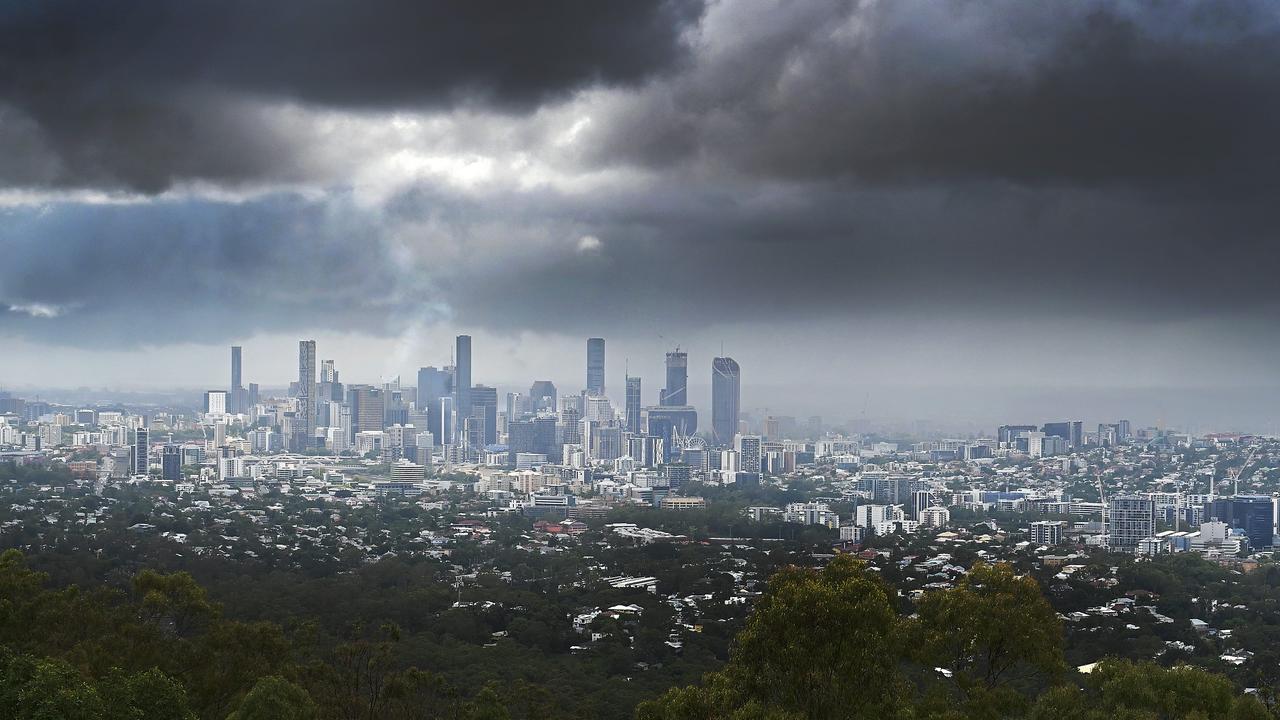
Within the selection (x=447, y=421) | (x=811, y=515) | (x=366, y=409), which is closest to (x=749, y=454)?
(x=811, y=515)

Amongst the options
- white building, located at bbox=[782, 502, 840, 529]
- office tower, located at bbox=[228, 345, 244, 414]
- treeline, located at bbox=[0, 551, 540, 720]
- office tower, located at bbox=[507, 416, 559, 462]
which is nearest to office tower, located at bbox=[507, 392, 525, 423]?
office tower, located at bbox=[507, 416, 559, 462]

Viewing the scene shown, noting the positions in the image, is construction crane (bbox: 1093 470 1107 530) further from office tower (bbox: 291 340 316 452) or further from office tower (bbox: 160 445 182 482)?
office tower (bbox: 291 340 316 452)

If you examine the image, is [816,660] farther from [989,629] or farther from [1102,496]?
[1102,496]

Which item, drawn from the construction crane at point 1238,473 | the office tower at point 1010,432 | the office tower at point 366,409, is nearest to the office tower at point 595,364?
the office tower at point 366,409

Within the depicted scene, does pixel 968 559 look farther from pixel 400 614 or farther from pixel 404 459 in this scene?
pixel 404 459

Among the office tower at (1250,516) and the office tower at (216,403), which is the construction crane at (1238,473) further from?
the office tower at (216,403)

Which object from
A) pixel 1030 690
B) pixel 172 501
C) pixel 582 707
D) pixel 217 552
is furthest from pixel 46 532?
pixel 1030 690

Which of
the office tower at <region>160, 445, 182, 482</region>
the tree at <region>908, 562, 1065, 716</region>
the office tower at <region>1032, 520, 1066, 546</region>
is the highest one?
the tree at <region>908, 562, 1065, 716</region>
